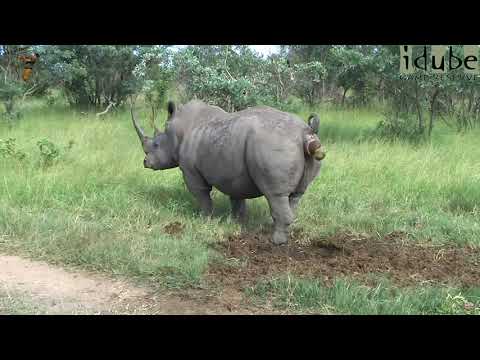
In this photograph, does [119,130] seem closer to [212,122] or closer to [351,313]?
[212,122]

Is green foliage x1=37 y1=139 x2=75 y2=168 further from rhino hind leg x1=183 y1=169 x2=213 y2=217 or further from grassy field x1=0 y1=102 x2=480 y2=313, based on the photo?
rhino hind leg x1=183 y1=169 x2=213 y2=217

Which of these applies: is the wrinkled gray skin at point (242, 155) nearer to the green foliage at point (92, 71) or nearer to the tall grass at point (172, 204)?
the tall grass at point (172, 204)

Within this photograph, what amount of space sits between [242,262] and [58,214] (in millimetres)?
2438

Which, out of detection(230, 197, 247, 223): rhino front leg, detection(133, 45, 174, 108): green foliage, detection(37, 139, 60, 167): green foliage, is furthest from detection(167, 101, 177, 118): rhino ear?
detection(133, 45, 174, 108): green foliage

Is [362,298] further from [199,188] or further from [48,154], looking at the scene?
[48,154]

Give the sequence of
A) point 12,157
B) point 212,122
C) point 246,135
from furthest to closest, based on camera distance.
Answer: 1. point 12,157
2. point 212,122
3. point 246,135

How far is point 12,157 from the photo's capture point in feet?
26.6

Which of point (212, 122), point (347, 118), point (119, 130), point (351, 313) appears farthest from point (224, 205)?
point (347, 118)

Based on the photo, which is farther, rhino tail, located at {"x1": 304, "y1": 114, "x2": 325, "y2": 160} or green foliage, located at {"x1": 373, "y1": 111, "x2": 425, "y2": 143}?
green foliage, located at {"x1": 373, "y1": 111, "x2": 425, "y2": 143}

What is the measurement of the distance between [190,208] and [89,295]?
2.50 metres

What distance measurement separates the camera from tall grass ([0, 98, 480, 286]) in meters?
5.22

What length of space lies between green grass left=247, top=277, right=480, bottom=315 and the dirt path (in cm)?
36

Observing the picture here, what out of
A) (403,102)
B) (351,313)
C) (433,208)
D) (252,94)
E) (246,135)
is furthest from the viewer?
(403,102)

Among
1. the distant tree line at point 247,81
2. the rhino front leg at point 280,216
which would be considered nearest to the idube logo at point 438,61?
the distant tree line at point 247,81
